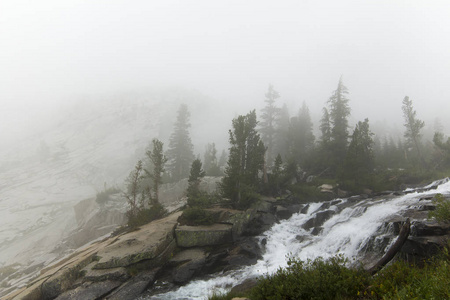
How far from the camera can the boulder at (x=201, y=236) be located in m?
19.6

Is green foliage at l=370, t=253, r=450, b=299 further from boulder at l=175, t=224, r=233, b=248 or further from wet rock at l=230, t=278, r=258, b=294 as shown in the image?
boulder at l=175, t=224, r=233, b=248

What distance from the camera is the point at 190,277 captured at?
55.6ft

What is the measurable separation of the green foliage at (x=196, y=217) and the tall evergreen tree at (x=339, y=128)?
24025 millimetres

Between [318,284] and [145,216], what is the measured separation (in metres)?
22.0

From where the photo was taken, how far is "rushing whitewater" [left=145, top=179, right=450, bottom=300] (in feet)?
50.5

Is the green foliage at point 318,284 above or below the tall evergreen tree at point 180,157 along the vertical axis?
below

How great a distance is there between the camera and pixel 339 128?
4359 cm

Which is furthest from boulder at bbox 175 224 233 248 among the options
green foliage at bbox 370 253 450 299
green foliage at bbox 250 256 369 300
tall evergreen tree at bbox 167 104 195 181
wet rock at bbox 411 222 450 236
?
tall evergreen tree at bbox 167 104 195 181

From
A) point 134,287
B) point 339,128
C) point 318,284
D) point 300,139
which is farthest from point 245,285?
point 300,139

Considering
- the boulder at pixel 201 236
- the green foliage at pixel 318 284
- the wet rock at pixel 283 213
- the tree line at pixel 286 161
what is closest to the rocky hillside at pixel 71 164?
the tree line at pixel 286 161

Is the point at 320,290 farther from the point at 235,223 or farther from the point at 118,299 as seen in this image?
the point at 235,223

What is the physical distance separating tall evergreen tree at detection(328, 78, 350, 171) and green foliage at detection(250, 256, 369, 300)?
103ft

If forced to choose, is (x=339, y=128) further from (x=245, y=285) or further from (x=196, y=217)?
(x=245, y=285)

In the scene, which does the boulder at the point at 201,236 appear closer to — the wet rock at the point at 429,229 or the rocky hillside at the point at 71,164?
the wet rock at the point at 429,229
